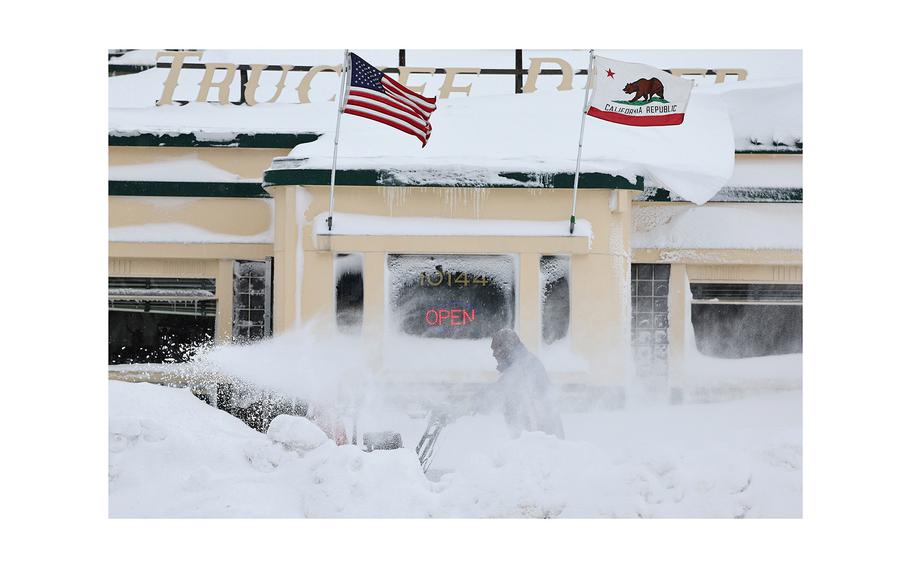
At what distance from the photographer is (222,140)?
1249cm

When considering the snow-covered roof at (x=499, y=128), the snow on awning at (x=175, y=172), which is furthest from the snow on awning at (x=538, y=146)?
the snow on awning at (x=175, y=172)

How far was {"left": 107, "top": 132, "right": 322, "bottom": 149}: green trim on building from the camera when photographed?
487 inches

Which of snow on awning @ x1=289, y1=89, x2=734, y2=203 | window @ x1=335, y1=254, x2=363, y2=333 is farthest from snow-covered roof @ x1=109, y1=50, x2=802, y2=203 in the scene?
window @ x1=335, y1=254, x2=363, y2=333

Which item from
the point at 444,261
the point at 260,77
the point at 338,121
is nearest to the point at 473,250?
the point at 444,261

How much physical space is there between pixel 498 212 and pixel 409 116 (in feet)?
4.06

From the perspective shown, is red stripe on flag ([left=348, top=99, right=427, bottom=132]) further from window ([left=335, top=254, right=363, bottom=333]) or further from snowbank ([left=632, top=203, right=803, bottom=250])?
snowbank ([left=632, top=203, right=803, bottom=250])

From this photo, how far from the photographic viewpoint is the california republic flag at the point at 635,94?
1057cm

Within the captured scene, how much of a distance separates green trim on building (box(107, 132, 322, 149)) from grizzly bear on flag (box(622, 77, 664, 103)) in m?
3.52

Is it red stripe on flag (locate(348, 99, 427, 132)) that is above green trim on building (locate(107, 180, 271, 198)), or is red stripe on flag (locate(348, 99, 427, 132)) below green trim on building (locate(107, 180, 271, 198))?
above

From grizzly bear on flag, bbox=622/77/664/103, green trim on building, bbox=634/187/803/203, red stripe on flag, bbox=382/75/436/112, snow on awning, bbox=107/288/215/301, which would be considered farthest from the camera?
green trim on building, bbox=634/187/803/203

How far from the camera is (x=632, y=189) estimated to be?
1119 centimetres

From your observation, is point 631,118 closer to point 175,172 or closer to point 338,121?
point 338,121

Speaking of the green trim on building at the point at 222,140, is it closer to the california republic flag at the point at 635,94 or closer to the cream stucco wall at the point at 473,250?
the cream stucco wall at the point at 473,250

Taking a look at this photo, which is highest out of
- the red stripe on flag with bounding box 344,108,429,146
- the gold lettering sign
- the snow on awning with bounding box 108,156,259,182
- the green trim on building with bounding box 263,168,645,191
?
the gold lettering sign
